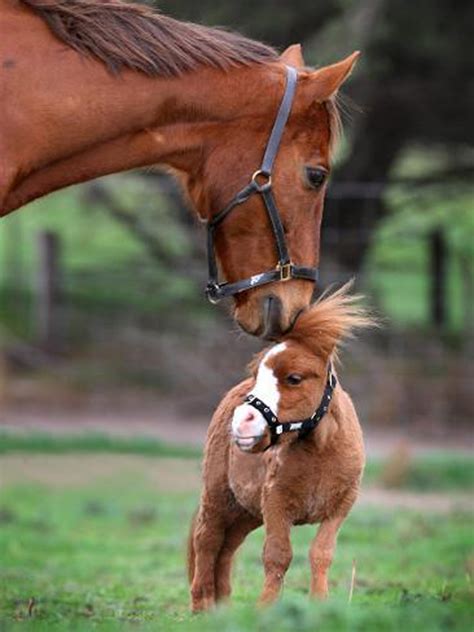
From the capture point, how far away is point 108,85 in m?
6.03

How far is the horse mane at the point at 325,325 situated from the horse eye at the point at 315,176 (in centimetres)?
58

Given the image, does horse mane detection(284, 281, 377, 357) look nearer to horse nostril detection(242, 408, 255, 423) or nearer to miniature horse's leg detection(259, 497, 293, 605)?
horse nostril detection(242, 408, 255, 423)

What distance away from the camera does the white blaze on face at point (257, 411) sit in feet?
20.1

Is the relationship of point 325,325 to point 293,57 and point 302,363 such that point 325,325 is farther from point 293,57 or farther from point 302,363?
point 293,57

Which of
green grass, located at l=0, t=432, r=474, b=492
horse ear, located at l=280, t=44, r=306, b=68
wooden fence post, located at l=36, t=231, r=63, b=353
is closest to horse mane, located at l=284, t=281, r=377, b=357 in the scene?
horse ear, located at l=280, t=44, r=306, b=68

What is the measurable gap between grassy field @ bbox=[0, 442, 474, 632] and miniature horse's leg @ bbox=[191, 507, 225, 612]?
13 cm

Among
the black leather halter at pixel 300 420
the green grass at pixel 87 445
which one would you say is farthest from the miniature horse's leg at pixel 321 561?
the green grass at pixel 87 445

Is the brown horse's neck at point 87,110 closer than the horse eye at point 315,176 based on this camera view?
Yes

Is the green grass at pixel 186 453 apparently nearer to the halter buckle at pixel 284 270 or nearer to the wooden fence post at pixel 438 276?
the wooden fence post at pixel 438 276

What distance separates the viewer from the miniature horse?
247 inches

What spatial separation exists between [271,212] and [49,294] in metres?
14.9

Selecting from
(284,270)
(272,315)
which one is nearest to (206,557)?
(272,315)

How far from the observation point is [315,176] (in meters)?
6.11

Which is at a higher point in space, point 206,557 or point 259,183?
point 259,183
